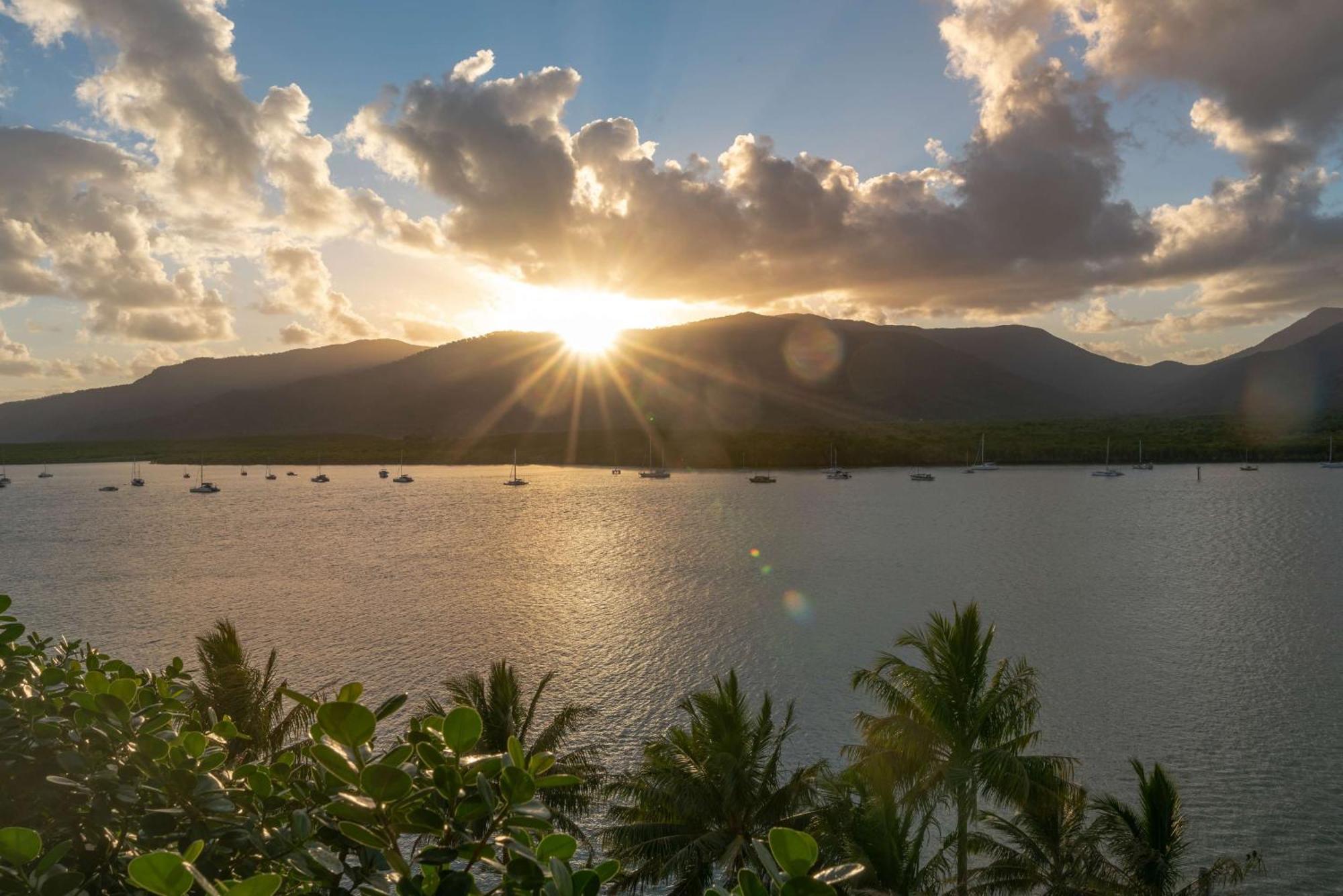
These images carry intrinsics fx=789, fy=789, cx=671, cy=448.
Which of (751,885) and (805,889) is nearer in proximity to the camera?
(805,889)

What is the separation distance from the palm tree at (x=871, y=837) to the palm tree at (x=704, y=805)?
73 cm

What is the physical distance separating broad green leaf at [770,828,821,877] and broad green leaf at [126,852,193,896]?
216cm

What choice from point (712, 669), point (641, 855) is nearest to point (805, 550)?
point (712, 669)

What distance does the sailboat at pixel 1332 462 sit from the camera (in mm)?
176262

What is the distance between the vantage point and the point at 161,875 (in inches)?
115

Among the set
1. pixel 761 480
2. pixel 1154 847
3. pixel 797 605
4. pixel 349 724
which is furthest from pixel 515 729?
pixel 761 480

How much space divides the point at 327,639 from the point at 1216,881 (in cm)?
4745

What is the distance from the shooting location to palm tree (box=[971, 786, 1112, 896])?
62.7 ft

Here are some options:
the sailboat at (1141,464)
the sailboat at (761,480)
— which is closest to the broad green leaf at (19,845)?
the sailboat at (761,480)

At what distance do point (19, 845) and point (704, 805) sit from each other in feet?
55.7

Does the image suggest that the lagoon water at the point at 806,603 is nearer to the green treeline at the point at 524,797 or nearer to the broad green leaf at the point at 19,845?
the green treeline at the point at 524,797

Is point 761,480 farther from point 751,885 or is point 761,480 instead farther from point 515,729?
point 751,885

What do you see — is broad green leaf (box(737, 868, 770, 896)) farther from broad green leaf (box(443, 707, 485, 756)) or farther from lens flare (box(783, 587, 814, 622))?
lens flare (box(783, 587, 814, 622))

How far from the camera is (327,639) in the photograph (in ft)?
168
